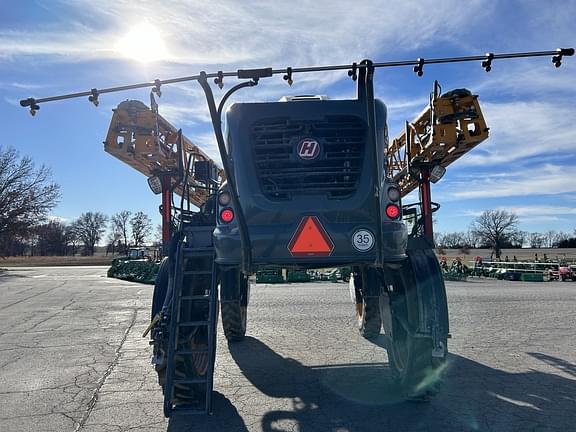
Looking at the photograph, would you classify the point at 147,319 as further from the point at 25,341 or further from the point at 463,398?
the point at 463,398

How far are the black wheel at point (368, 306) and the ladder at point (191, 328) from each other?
3076mm

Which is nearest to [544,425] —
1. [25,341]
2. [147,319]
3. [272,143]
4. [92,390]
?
[272,143]

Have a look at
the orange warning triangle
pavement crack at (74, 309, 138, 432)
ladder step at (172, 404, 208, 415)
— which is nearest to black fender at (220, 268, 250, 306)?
pavement crack at (74, 309, 138, 432)

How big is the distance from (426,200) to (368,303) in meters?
2.18

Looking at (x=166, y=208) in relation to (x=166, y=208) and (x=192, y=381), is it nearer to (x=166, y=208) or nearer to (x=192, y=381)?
(x=166, y=208)

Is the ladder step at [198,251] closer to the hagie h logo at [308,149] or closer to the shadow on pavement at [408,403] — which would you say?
the hagie h logo at [308,149]

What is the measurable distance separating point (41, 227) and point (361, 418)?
167 ft

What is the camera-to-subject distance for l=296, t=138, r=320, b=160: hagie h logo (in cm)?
417

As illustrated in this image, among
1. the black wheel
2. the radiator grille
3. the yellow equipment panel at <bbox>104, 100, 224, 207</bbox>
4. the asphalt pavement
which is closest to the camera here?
the radiator grille

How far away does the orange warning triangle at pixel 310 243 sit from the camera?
156 inches

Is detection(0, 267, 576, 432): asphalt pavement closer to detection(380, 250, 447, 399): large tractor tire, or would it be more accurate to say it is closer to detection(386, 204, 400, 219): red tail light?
detection(380, 250, 447, 399): large tractor tire

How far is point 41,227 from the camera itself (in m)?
48.6

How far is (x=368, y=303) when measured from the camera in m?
7.74

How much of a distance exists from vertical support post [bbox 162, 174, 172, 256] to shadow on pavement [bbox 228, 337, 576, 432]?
1926 millimetres
